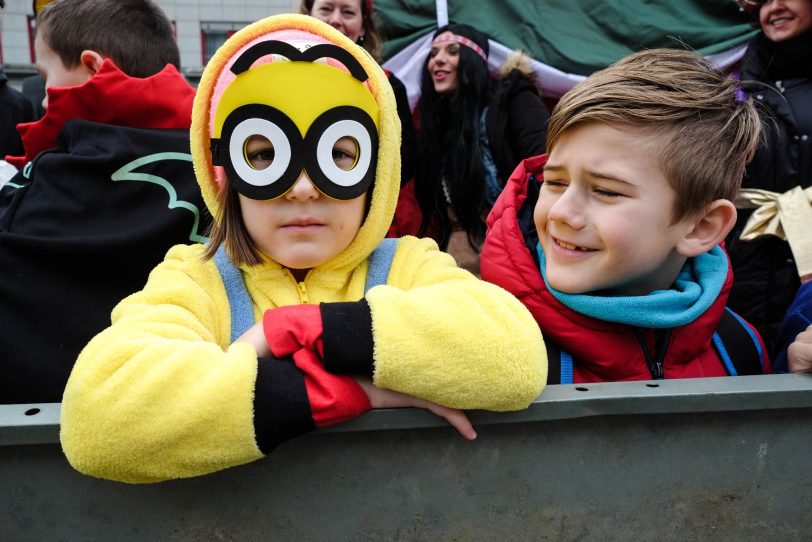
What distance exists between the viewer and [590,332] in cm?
143

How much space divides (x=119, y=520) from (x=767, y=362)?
4.71 feet

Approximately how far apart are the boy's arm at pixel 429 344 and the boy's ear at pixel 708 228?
51cm

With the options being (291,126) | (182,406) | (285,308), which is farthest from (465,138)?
(182,406)

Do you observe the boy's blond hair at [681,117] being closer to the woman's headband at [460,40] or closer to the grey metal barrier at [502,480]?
the grey metal barrier at [502,480]

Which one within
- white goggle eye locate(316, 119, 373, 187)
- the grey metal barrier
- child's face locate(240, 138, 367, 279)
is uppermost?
white goggle eye locate(316, 119, 373, 187)

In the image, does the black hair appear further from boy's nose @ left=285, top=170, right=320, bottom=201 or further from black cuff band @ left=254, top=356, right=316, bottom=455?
black cuff band @ left=254, top=356, right=316, bottom=455

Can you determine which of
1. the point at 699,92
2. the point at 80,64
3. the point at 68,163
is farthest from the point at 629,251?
the point at 80,64

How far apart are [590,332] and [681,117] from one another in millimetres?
479

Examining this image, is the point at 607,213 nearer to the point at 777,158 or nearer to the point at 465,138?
the point at 777,158

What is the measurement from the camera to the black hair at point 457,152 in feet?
10.4

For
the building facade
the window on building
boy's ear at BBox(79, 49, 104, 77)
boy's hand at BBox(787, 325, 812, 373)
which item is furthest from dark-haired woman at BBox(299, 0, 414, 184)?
the window on building

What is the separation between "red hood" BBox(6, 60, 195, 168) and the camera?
5.53 feet

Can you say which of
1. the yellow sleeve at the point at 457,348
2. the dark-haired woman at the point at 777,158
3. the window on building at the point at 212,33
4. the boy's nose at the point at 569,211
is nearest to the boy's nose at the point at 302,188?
the yellow sleeve at the point at 457,348

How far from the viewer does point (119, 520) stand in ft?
3.35
